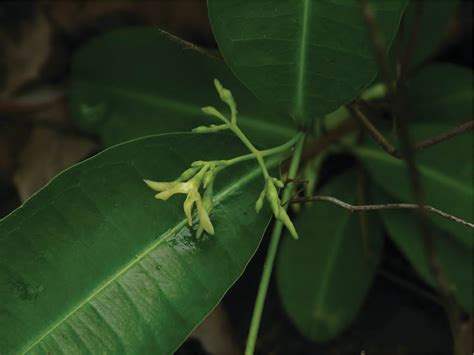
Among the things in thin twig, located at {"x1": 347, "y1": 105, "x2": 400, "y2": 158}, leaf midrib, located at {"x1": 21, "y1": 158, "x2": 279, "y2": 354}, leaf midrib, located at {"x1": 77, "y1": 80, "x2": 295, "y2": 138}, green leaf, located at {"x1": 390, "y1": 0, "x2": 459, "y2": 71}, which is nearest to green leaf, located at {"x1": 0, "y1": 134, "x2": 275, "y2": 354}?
leaf midrib, located at {"x1": 21, "y1": 158, "x2": 279, "y2": 354}

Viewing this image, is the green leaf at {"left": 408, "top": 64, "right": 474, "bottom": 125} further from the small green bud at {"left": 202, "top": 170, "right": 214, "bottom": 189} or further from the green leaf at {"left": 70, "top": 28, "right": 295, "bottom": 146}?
the small green bud at {"left": 202, "top": 170, "right": 214, "bottom": 189}

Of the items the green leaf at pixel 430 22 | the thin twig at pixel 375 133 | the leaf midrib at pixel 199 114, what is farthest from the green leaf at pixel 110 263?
the green leaf at pixel 430 22

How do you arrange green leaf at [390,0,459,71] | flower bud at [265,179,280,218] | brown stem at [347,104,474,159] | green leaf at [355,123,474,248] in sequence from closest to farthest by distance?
flower bud at [265,179,280,218], brown stem at [347,104,474,159], green leaf at [355,123,474,248], green leaf at [390,0,459,71]

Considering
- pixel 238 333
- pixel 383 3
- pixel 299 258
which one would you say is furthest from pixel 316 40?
pixel 238 333

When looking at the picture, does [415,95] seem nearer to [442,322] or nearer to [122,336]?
[442,322]

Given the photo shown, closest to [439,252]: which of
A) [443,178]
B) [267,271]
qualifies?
[443,178]

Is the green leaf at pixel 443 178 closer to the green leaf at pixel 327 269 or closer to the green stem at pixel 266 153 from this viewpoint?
the green leaf at pixel 327 269
